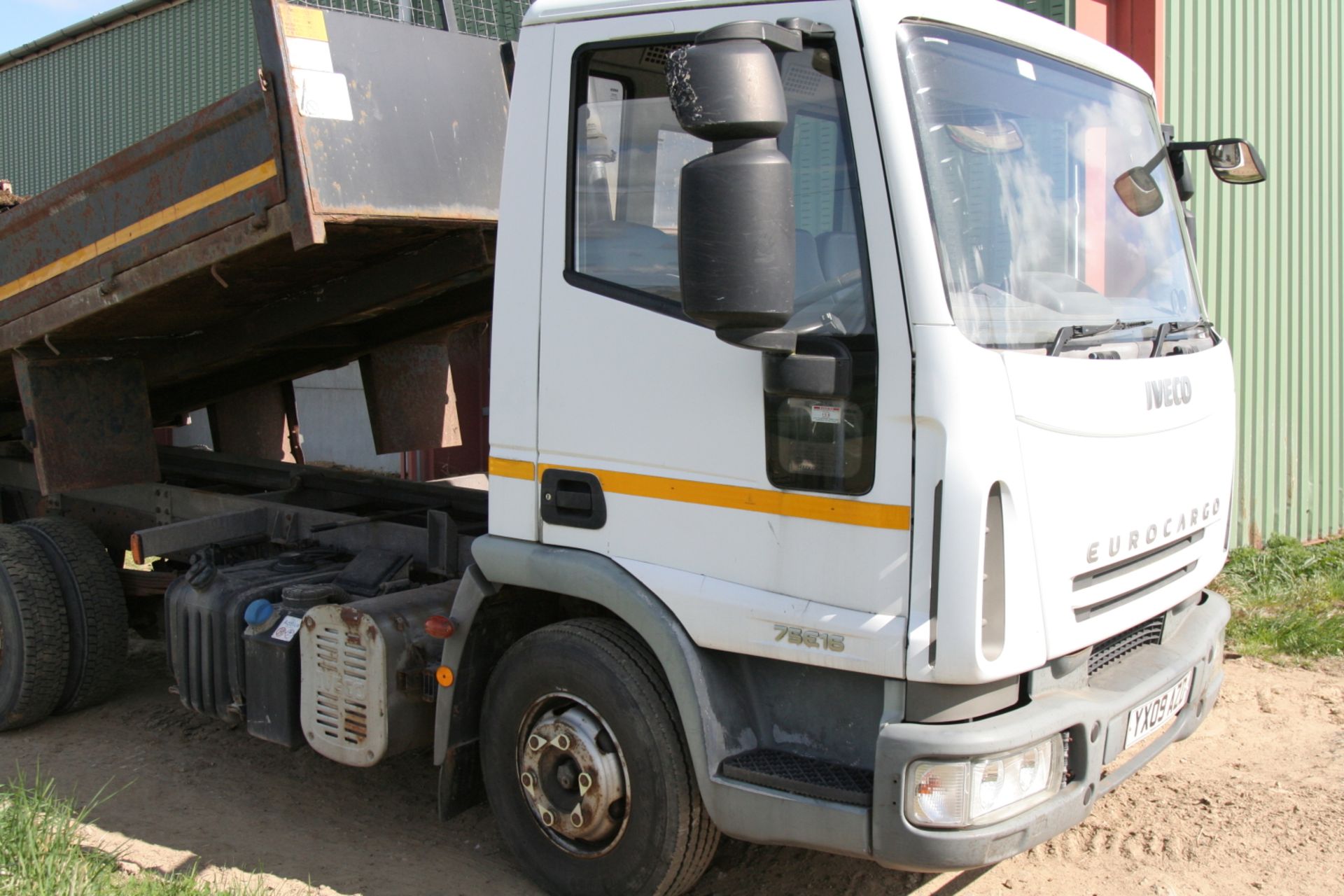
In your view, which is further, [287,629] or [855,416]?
[287,629]

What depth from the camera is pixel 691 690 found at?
3.00 m

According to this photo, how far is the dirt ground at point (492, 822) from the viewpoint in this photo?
364cm

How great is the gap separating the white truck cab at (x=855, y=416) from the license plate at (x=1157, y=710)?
0.02 m

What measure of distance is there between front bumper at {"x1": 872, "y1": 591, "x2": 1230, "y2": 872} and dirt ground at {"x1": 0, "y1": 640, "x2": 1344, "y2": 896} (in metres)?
0.79

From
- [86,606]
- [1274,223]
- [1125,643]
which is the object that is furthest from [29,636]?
[1274,223]

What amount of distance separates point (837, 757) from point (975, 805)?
0.36 meters

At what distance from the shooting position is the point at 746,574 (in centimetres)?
298

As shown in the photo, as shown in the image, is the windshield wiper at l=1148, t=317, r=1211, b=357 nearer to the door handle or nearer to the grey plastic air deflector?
the grey plastic air deflector

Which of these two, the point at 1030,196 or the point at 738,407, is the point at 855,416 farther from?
the point at 1030,196

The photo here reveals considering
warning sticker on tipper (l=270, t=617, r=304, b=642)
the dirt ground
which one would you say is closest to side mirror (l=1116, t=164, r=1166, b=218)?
the dirt ground

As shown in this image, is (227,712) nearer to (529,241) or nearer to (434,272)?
(434,272)

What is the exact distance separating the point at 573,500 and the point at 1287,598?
506cm

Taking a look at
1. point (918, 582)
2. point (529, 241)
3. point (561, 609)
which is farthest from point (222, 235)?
point (918, 582)

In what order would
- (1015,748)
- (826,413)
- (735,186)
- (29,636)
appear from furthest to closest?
1. (29,636)
2. (826,413)
3. (1015,748)
4. (735,186)
